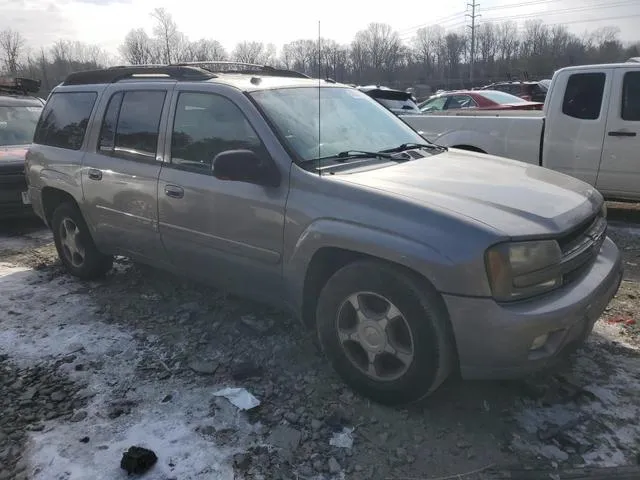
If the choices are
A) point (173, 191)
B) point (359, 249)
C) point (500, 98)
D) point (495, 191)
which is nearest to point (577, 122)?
point (495, 191)

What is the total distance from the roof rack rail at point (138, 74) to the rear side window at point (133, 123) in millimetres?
183

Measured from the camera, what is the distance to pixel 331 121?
12.5 ft

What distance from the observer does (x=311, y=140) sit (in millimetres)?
3525

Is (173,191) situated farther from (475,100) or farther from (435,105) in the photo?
(435,105)

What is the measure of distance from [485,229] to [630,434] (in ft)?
4.37

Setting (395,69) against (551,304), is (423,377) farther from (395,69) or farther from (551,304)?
(395,69)

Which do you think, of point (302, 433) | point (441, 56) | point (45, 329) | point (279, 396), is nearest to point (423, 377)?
point (302, 433)

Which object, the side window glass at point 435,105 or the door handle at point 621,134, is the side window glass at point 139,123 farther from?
the side window glass at point 435,105

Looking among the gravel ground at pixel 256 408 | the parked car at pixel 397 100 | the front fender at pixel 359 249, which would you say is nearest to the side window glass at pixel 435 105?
the parked car at pixel 397 100

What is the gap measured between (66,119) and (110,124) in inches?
30.6

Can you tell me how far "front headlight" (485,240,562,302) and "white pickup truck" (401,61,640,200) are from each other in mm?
4633

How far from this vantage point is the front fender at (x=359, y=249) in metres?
2.66

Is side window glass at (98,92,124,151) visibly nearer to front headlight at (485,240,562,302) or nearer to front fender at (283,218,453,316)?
front fender at (283,218,453,316)

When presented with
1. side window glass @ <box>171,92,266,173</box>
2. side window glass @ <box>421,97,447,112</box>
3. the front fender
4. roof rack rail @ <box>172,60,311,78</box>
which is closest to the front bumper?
the front fender
